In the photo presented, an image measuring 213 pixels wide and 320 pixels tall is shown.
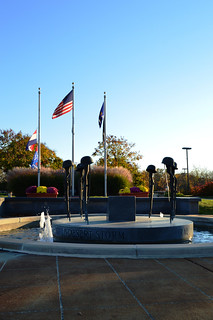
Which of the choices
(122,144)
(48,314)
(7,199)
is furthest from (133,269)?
(122,144)

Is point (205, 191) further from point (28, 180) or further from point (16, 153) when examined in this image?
point (16, 153)

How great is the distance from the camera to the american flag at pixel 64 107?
2233cm

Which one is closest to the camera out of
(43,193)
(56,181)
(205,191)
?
(43,193)

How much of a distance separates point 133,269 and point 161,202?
13.0 meters

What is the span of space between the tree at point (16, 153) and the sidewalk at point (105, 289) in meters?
41.4

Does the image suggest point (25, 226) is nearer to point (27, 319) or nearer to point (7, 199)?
point (7, 199)

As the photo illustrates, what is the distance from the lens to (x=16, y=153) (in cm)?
4641

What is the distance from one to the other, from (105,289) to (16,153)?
4397 cm

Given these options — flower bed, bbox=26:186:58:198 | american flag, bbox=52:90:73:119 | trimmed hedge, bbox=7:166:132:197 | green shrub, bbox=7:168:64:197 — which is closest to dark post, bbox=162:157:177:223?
flower bed, bbox=26:186:58:198

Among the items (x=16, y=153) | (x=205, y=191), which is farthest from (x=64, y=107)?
(x=16, y=153)

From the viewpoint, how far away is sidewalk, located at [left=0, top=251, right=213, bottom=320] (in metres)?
3.60

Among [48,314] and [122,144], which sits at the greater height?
[122,144]

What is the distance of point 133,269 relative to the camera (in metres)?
5.32

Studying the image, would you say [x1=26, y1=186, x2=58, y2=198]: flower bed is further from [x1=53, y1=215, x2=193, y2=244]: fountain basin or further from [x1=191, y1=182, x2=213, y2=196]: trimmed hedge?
[x1=191, y1=182, x2=213, y2=196]: trimmed hedge
